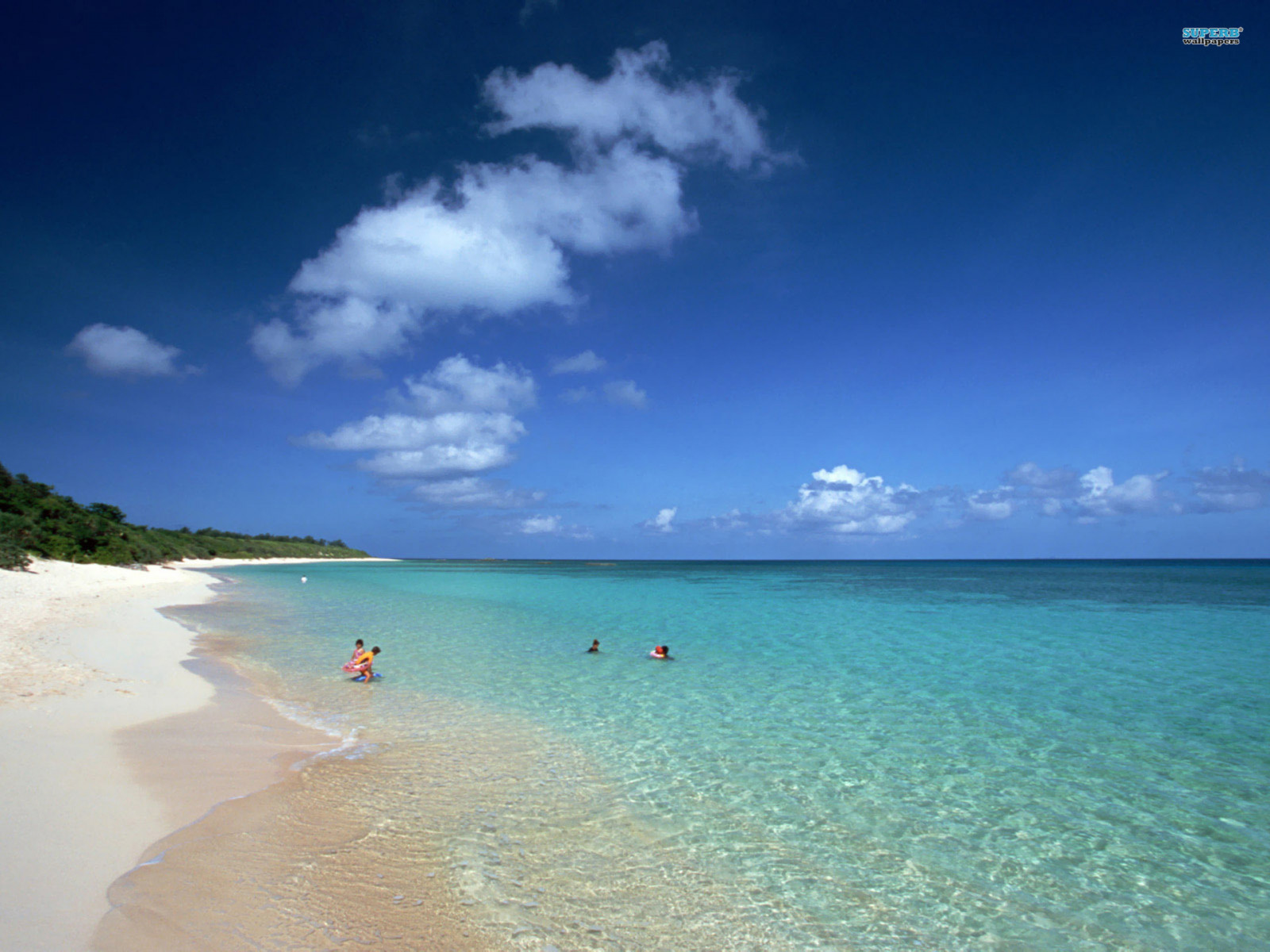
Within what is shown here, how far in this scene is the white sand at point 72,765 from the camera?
15.6 feet

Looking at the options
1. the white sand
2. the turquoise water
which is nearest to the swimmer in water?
the turquoise water

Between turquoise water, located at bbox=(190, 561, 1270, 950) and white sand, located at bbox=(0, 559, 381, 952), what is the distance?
2382mm

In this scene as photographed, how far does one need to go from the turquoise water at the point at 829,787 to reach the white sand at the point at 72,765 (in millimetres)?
2382

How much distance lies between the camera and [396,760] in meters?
9.38

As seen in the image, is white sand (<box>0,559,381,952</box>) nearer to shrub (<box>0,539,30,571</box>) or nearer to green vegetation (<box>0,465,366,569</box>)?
shrub (<box>0,539,30,571</box>)

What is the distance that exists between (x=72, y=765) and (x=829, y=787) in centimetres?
992

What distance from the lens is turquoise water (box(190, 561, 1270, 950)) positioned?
569 cm

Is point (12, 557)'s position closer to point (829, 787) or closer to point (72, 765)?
point (72, 765)

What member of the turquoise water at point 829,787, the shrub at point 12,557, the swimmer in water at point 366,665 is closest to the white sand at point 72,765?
the turquoise water at point 829,787

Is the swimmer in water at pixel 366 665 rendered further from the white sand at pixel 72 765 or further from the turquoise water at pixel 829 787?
the white sand at pixel 72 765

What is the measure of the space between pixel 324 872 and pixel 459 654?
46.1 ft

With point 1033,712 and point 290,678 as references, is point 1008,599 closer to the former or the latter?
point 1033,712

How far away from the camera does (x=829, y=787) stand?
870 cm

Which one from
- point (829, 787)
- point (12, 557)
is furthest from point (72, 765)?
point (12, 557)
